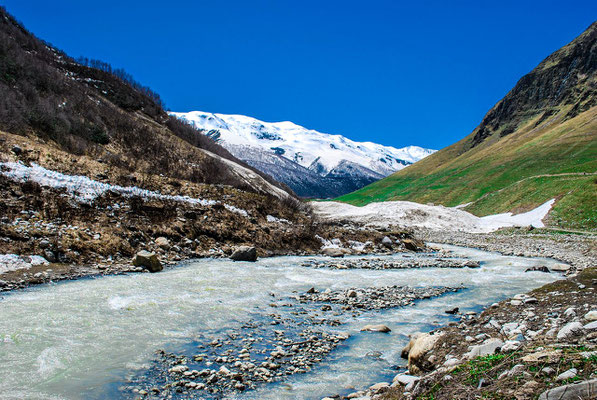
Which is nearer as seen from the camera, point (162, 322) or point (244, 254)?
point (162, 322)

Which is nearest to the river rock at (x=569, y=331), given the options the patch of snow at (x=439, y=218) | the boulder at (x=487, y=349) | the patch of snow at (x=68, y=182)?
the boulder at (x=487, y=349)

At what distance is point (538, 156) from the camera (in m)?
95.8

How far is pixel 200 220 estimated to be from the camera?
29484mm

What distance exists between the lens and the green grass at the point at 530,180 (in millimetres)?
54438

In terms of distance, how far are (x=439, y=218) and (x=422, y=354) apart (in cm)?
6694

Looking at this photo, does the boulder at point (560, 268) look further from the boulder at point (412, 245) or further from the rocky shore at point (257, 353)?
the rocky shore at point (257, 353)

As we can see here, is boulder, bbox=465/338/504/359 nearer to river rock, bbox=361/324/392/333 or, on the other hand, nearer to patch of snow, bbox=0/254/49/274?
river rock, bbox=361/324/392/333

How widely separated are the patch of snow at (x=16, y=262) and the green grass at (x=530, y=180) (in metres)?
59.3

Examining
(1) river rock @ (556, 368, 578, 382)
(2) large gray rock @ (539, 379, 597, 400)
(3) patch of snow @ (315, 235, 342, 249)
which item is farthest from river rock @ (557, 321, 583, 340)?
(3) patch of snow @ (315, 235, 342, 249)

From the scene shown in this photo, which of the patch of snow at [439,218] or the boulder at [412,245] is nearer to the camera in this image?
the boulder at [412,245]

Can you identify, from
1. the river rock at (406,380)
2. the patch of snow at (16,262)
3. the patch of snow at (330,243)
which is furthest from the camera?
the patch of snow at (330,243)

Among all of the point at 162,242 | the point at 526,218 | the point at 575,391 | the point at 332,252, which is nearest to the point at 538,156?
the point at 526,218

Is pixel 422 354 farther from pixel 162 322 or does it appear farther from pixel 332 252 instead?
pixel 332 252

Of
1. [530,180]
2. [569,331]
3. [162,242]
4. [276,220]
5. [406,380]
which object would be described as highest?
[530,180]
